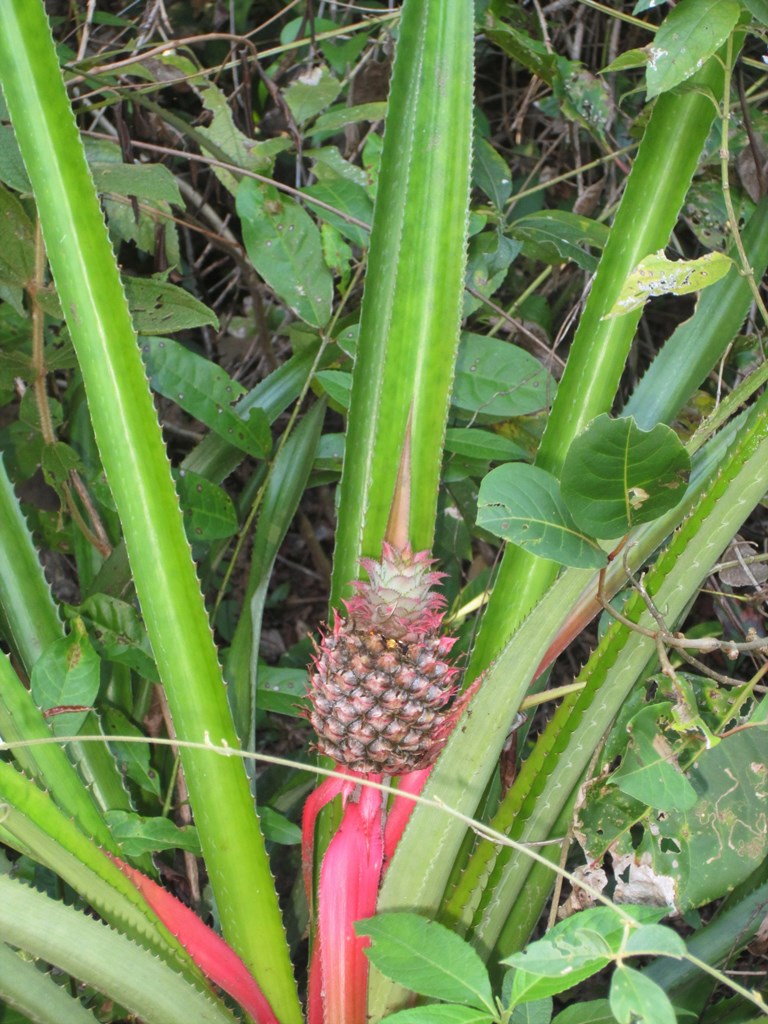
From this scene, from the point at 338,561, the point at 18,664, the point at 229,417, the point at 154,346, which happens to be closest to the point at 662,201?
the point at 338,561

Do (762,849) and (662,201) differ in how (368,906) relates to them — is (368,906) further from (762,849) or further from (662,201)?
(662,201)

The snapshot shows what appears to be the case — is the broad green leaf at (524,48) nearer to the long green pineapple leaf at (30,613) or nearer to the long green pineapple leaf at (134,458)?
the long green pineapple leaf at (134,458)

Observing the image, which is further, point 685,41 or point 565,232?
point 565,232

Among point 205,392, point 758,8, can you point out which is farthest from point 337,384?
point 758,8

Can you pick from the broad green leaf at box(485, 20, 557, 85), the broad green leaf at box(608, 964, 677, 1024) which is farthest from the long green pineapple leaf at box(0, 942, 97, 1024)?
the broad green leaf at box(485, 20, 557, 85)

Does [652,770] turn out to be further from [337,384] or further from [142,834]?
[337,384]
